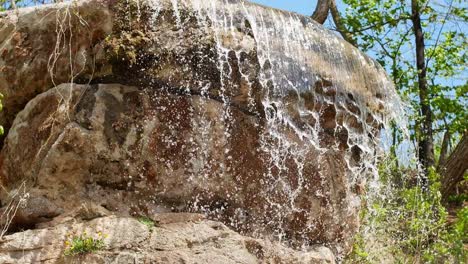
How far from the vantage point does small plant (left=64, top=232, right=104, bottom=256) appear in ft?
15.4

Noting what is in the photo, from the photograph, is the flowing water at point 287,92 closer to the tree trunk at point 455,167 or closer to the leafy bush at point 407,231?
the leafy bush at point 407,231

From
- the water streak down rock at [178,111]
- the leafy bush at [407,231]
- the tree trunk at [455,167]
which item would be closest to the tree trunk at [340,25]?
the tree trunk at [455,167]

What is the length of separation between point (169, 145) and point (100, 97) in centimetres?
55

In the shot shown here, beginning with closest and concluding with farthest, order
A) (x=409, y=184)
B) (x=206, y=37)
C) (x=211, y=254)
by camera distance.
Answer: (x=211, y=254) < (x=206, y=37) < (x=409, y=184)

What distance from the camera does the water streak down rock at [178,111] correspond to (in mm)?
5062

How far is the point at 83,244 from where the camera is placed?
4715mm

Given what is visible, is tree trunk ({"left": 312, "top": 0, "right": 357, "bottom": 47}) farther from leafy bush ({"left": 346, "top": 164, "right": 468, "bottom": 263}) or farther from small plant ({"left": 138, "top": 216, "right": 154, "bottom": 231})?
small plant ({"left": 138, "top": 216, "right": 154, "bottom": 231})

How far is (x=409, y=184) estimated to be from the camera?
11094 millimetres

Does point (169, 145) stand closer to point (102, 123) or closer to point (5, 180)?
point (102, 123)

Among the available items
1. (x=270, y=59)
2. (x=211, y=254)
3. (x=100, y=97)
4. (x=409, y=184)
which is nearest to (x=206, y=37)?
(x=270, y=59)

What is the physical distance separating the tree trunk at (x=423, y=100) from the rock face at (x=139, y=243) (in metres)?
5.60

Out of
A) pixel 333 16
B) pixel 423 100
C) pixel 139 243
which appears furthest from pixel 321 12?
pixel 139 243

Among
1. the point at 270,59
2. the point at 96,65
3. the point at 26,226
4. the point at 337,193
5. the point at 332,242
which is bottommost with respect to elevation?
the point at 26,226

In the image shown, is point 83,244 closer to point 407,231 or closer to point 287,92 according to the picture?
point 287,92
